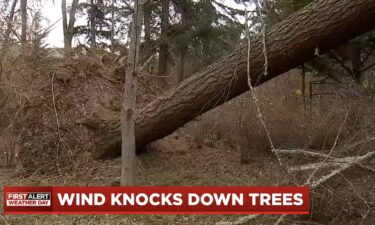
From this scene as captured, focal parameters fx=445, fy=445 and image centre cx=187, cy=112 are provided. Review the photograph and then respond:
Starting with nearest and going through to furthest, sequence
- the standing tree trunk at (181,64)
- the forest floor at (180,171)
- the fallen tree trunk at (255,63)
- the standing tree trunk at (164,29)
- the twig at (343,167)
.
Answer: the twig at (343,167) → the fallen tree trunk at (255,63) → the forest floor at (180,171) → the standing tree trunk at (181,64) → the standing tree trunk at (164,29)

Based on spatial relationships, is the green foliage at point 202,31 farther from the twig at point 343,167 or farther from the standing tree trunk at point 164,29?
the twig at point 343,167

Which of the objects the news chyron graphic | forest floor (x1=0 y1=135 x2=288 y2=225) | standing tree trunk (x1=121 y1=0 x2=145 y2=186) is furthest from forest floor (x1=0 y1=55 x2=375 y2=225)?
the news chyron graphic

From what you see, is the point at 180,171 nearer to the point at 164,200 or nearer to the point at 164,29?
the point at 164,200

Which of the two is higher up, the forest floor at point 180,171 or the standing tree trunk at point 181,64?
the standing tree trunk at point 181,64

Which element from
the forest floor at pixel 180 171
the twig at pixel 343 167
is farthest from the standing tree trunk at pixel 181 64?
the twig at pixel 343 167

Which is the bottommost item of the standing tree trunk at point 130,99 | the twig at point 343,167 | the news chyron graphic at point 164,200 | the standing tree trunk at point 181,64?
the news chyron graphic at point 164,200

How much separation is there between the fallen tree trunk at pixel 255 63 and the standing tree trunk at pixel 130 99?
5.07 feet

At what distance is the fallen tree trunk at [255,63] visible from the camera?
6.24 m

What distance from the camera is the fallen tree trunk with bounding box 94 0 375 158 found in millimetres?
6238

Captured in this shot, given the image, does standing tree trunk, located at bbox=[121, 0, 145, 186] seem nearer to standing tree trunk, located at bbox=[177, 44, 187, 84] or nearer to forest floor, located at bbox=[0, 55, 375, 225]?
forest floor, located at bbox=[0, 55, 375, 225]

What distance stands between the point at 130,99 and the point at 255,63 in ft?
6.95

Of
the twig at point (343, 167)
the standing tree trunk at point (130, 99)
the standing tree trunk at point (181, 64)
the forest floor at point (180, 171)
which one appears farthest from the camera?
the standing tree trunk at point (181, 64)

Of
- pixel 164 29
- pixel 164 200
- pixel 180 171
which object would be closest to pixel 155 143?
pixel 180 171

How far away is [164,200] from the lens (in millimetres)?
4676
